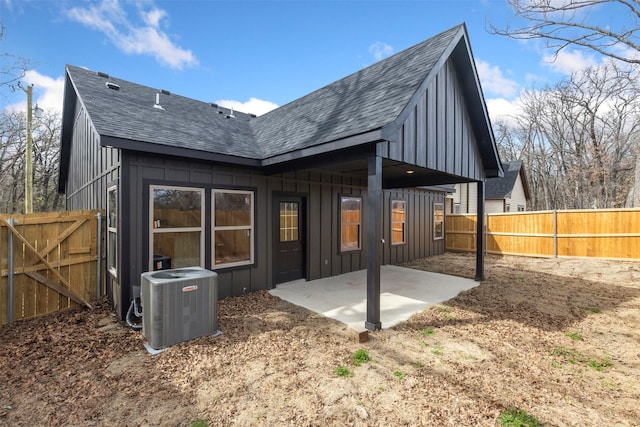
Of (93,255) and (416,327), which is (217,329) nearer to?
(416,327)

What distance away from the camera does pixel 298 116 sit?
7051 millimetres

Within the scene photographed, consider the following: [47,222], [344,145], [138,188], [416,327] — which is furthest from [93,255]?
[416,327]

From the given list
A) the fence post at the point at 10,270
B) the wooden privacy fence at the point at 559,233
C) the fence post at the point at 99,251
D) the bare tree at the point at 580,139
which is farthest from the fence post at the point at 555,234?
the fence post at the point at 10,270

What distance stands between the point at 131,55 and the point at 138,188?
7414 mm

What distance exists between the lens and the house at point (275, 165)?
14.4ft

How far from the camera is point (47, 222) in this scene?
194 inches

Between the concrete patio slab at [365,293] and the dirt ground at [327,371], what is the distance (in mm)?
298

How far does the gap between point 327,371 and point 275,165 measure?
A: 152 inches

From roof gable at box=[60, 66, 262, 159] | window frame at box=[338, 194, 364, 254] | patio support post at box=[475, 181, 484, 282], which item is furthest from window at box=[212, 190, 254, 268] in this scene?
patio support post at box=[475, 181, 484, 282]

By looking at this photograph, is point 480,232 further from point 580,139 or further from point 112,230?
point 580,139

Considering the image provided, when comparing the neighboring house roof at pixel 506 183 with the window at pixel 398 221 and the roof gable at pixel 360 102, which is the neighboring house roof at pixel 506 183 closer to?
the window at pixel 398 221

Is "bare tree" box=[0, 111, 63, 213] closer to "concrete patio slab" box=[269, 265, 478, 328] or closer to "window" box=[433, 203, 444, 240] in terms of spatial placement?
"concrete patio slab" box=[269, 265, 478, 328]

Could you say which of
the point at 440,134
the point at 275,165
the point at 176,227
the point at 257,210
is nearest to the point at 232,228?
the point at 257,210

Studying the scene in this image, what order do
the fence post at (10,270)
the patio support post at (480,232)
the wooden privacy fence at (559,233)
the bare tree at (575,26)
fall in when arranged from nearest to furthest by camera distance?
the fence post at (10,270) < the patio support post at (480,232) < the bare tree at (575,26) < the wooden privacy fence at (559,233)
